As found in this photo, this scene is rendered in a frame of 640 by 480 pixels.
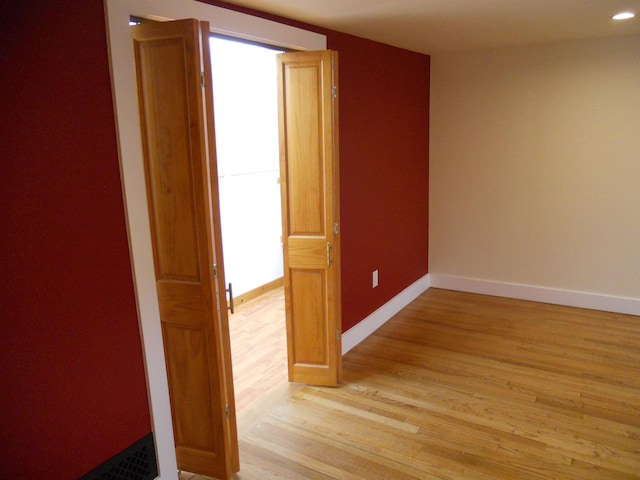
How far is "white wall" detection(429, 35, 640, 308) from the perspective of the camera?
13.1 feet

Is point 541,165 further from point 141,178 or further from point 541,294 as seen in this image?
point 141,178

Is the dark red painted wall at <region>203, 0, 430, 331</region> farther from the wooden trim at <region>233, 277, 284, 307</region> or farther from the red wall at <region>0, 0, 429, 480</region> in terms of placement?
the red wall at <region>0, 0, 429, 480</region>

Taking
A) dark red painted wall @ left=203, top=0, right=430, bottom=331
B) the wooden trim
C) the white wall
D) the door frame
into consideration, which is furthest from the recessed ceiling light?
the wooden trim

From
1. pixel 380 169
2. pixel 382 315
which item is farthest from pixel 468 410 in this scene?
pixel 380 169

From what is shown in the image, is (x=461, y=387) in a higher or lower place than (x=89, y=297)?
lower

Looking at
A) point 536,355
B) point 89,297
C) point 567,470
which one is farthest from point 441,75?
point 89,297

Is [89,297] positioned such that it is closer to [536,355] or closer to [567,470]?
[567,470]

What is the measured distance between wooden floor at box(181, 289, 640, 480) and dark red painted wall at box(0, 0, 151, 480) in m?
0.92

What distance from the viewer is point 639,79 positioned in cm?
383

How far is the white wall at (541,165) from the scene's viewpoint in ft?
13.1

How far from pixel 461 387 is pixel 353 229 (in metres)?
1.33

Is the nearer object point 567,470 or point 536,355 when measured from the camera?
point 567,470

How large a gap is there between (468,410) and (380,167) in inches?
78.1

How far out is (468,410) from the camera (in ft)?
9.36
